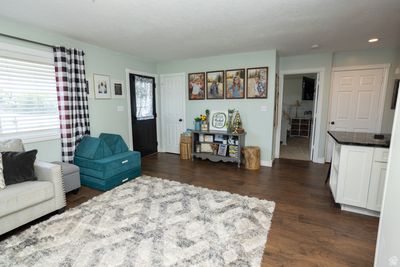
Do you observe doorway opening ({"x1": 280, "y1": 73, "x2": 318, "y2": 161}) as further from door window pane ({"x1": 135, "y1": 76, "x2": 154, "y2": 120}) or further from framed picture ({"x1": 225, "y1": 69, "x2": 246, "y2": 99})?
door window pane ({"x1": 135, "y1": 76, "x2": 154, "y2": 120})

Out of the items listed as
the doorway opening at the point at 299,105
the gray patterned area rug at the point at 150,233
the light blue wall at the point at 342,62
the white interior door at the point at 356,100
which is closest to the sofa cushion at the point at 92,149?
the gray patterned area rug at the point at 150,233

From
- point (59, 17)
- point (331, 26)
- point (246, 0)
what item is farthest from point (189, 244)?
point (331, 26)

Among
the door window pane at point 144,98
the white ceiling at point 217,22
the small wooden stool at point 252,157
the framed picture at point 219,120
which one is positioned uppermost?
the white ceiling at point 217,22

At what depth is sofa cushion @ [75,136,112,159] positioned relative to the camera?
3160 millimetres

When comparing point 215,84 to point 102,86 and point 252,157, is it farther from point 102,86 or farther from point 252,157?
point 102,86

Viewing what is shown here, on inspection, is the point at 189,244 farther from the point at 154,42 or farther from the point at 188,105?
the point at 188,105

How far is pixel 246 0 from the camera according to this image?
2066 mm

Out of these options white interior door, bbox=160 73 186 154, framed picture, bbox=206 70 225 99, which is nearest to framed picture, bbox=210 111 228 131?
framed picture, bbox=206 70 225 99

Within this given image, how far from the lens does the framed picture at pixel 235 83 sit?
4.29 m

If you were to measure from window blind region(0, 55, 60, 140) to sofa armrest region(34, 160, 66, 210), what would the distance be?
76 cm

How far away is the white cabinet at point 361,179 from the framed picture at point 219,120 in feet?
8.01

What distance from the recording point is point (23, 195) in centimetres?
204

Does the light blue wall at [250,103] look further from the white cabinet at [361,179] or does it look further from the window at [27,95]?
the window at [27,95]

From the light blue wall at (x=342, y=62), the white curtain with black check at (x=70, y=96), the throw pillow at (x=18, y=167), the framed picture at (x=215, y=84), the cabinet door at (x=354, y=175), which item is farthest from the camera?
the framed picture at (x=215, y=84)
